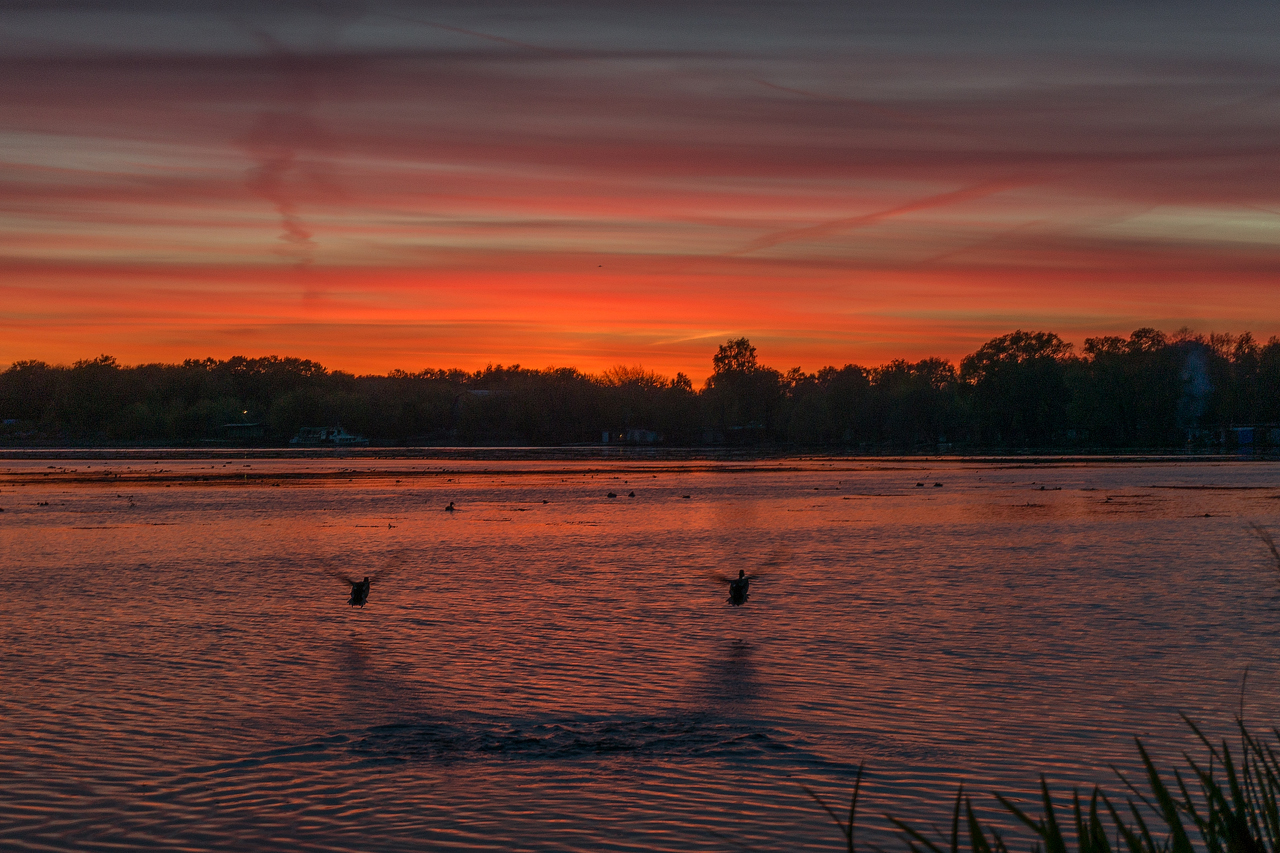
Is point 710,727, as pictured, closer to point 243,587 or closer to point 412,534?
point 243,587

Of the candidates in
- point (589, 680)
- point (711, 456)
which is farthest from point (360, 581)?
point (711, 456)

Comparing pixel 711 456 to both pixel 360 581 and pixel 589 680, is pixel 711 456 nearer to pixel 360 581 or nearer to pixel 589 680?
pixel 360 581

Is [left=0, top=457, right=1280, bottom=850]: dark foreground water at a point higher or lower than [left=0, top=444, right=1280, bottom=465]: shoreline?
lower

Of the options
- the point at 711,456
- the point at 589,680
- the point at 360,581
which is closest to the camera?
the point at 589,680

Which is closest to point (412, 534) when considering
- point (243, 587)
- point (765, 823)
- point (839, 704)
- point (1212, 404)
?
point (243, 587)

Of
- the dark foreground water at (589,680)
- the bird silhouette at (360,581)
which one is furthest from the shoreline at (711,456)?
the bird silhouette at (360,581)

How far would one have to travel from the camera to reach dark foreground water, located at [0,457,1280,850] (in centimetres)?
1047

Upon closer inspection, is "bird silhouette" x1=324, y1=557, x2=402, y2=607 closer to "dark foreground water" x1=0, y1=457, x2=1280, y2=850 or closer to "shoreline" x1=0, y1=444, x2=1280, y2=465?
"dark foreground water" x1=0, y1=457, x2=1280, y2=850

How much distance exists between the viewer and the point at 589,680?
1559 cm

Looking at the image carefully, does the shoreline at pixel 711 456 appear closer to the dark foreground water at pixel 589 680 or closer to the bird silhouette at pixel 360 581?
the dark foreground water at pixel 589 680

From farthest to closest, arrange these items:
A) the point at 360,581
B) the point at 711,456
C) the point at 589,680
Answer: the point at 711,456 → the point at 360,581 → the point at 589,680

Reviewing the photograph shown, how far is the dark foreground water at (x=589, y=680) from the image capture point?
1047 centimetres

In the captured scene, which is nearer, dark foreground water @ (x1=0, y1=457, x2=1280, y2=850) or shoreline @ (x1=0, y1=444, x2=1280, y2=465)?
dark foreground water @ (x1=0, y1=457, x2=1280, y2=850)

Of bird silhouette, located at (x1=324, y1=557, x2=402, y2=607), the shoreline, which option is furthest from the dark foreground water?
the shoreline
